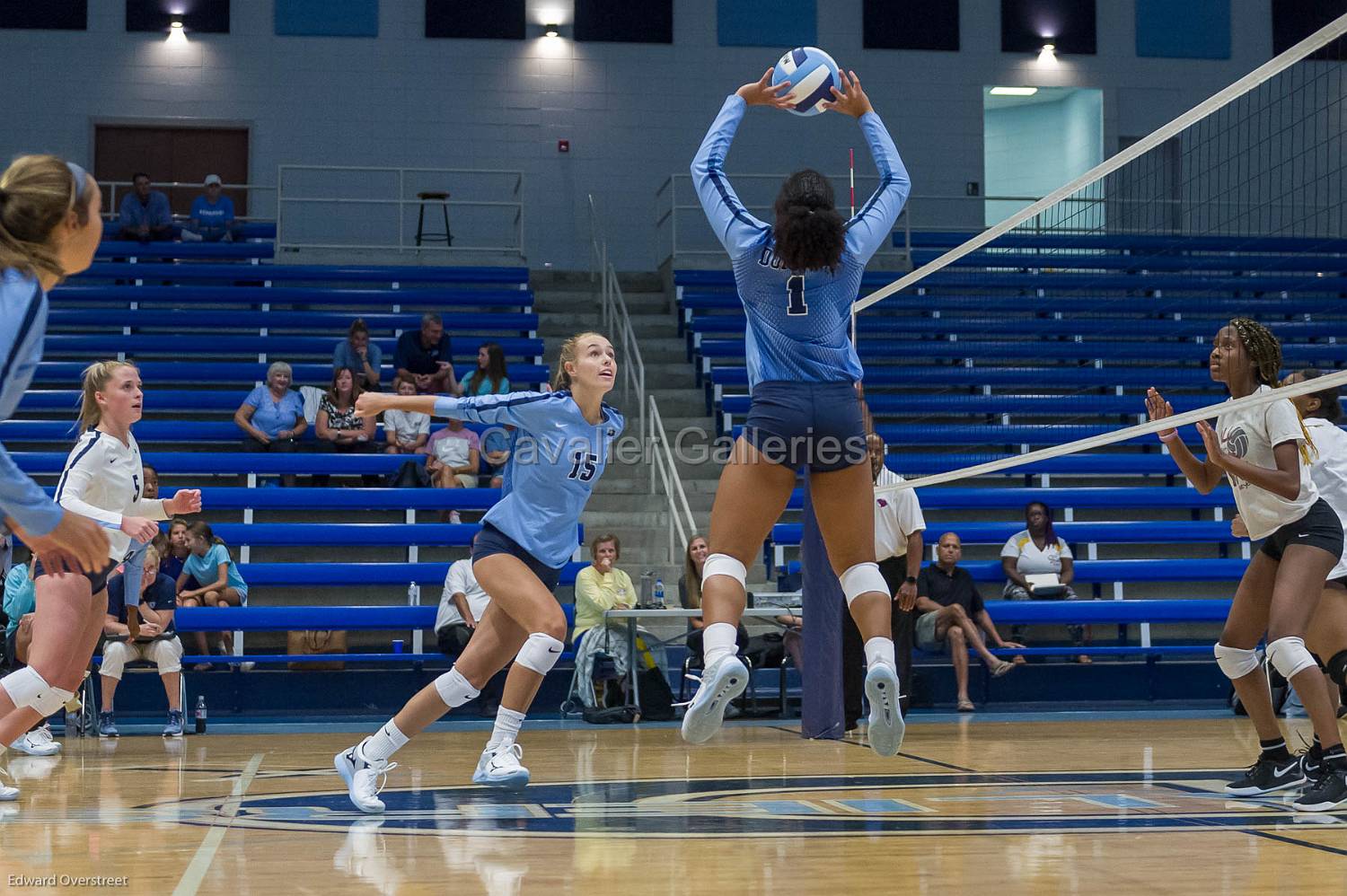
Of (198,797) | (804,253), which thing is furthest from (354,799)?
(804,253)

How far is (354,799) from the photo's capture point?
4910 mm

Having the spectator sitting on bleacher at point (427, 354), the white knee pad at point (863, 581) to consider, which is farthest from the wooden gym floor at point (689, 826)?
the spectator sitting on bleacher at point (427, 354)

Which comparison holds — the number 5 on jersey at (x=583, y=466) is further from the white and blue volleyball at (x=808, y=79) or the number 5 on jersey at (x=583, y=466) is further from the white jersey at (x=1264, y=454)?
the white jersey at (x=1264, y=454)

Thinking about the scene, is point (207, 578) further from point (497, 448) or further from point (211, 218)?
point (211, 218)

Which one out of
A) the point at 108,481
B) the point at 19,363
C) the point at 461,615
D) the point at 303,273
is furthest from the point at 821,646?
the point at 303,273

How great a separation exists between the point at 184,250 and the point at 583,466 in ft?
37.8

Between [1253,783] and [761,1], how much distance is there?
579 inches

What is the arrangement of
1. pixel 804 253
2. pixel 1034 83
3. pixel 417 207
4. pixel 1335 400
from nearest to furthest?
Answer: 1. pixel 804 253
2. pixel 1335 400
3. pixel 417 207
4. pixel 1034 83

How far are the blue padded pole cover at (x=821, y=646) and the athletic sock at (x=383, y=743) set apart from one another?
1.67 m

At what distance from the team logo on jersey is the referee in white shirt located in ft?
7.08

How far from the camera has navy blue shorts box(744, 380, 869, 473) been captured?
4039 millimetres

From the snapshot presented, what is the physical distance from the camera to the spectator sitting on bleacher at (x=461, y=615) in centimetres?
995

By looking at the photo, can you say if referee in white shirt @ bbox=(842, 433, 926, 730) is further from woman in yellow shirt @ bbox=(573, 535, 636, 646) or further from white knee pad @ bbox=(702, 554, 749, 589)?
white knee pad @ bbox=(702, 554, 749, 589)

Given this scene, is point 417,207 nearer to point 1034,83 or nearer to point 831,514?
point 1034,83
